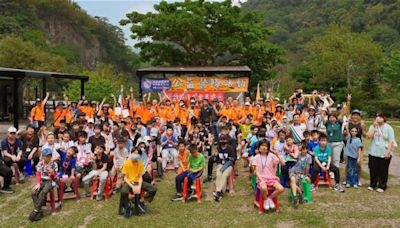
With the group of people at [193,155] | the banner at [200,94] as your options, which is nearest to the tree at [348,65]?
the banner at [200,94]

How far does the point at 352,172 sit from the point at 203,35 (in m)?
19.7

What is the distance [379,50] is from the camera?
35625 millimetres

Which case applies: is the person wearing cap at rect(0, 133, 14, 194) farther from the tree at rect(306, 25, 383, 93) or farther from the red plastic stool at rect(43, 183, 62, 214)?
the tree at rect(306, 25, 383, 93)

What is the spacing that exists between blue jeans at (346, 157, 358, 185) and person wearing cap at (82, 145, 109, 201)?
5115mm

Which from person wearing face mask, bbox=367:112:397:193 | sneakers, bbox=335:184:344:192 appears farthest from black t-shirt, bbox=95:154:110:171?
person wearing face mask, bbox=367:112:397:193

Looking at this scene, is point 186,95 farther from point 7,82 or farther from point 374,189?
point 7,82

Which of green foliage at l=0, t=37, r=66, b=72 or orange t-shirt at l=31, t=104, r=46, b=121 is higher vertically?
green foliage at l=0, t=37, r=66, b=72

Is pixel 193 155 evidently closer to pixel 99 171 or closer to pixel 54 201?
pixel 99 171

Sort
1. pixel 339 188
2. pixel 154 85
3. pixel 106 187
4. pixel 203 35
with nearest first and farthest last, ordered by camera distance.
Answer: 1. pixel 106 187
2. pixel 339 188
3. pixel 154 85
4. pixel 203 35

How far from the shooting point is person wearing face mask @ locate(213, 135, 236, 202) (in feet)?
25.6

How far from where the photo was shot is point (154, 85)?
17.6 metres

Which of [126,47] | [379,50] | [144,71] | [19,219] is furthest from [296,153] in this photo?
[126,47]

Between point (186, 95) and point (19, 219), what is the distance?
10951 millimetres

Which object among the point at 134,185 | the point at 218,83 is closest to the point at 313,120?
the point at 134,185
